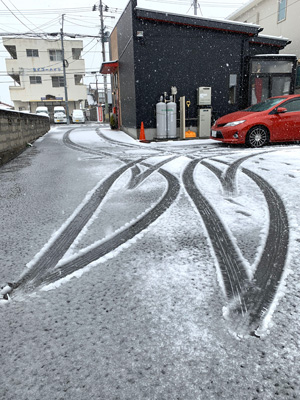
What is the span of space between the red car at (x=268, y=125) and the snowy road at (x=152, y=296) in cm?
468

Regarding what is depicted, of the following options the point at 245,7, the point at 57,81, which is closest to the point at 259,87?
the point at 245,7

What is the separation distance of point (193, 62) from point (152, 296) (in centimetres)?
1185

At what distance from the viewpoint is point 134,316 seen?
1.46m

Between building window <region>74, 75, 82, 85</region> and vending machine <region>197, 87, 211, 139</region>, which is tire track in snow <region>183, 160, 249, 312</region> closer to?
vending machine <region>197, 87, 211, 139</region>

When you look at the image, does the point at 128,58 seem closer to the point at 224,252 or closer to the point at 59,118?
the point at 224,252

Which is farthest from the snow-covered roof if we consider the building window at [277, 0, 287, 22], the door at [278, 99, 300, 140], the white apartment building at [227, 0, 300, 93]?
the door at [278, 99, 300, 140]

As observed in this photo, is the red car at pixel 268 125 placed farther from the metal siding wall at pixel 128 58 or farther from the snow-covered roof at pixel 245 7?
the snow-covered roof at pixel 245 7

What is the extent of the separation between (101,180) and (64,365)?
3609mm

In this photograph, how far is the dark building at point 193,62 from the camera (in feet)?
35.3

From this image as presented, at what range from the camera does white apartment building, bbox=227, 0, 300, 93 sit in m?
15.9

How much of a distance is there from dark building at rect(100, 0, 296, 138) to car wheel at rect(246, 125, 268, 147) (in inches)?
167

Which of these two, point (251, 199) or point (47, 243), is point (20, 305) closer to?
point (47, 243)

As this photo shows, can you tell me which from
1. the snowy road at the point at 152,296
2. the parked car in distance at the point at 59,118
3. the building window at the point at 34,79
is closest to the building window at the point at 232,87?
the snowy road at the point at 152,296

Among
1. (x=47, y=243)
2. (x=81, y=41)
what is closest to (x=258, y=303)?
(x=47, y=243)
